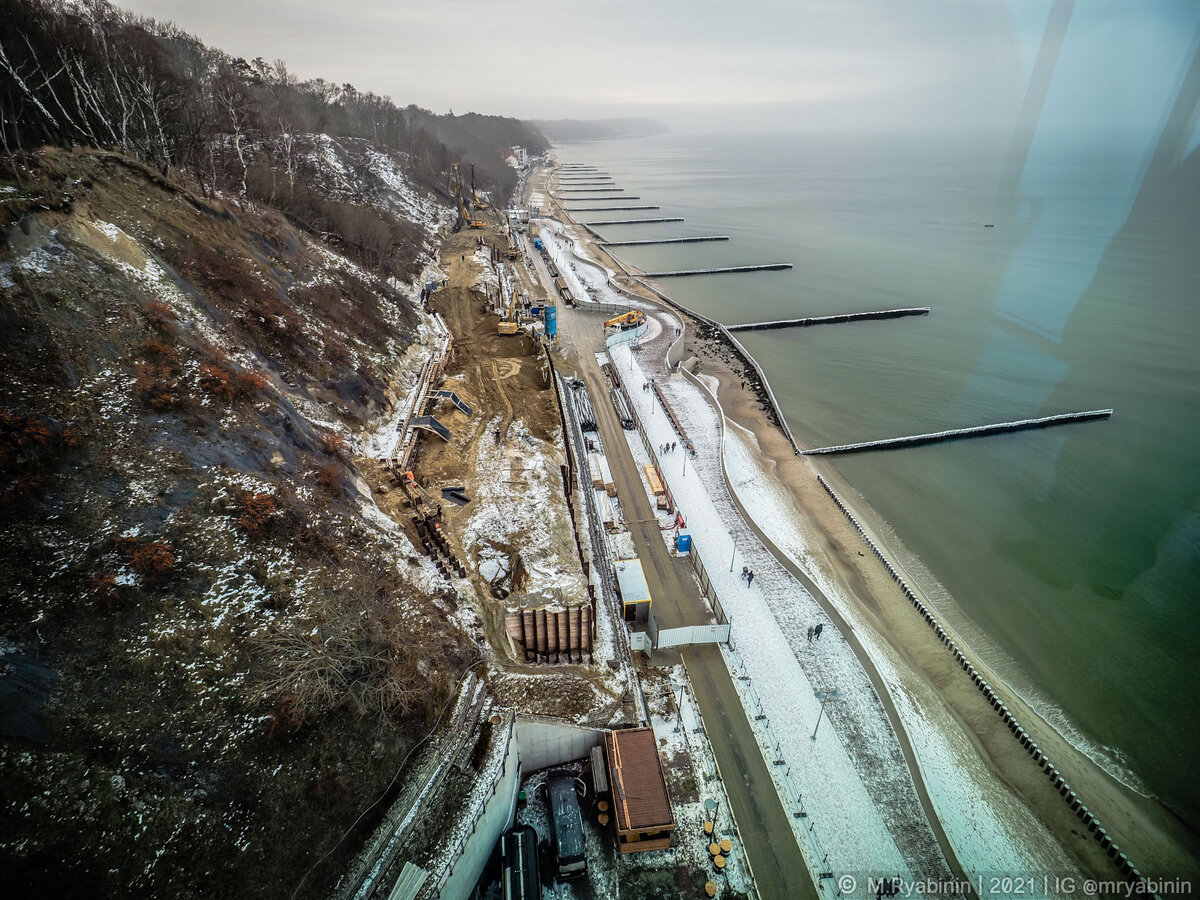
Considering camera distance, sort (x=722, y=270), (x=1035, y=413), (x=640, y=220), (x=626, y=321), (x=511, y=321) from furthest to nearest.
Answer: (x=640, y=220), (x=722, y=270), (x=626, y=321), (x=511, y=321), (x=1035, y=413)

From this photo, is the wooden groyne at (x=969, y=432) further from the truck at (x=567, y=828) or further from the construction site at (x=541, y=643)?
the truck at (x=567, y=828)

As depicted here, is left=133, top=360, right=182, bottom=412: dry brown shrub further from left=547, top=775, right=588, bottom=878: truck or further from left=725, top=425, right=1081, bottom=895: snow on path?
left=725, top=425, right=1081, bottom=895: snow on path

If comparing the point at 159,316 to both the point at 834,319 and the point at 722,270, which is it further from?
the point at 722,270

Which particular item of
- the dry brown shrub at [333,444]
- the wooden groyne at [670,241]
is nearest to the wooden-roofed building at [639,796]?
the dry brown shrub at [333,444]

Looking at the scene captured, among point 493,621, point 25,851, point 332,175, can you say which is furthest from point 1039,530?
point 332,175

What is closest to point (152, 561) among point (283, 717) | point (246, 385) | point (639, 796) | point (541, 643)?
point (283, 717)

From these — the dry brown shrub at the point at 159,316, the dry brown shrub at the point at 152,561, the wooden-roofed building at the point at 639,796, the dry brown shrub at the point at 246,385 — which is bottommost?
the wooden-roofed building at the point at 639,796
